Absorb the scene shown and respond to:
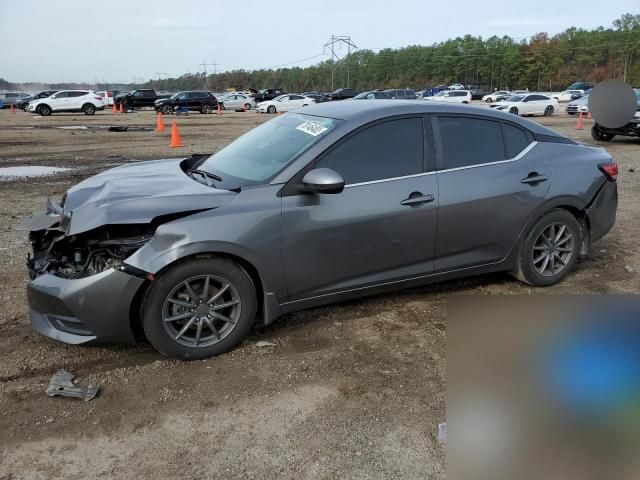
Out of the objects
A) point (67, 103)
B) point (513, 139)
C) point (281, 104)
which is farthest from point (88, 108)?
point (513, 139)

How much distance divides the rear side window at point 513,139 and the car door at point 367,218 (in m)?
0.85

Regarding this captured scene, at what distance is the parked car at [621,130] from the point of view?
1592cm

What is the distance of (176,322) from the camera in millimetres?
3605

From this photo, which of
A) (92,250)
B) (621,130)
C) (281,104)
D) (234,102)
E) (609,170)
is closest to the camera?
(92,250)

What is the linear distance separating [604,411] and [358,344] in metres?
2.55

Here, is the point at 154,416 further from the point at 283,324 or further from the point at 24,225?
the point at 24,225

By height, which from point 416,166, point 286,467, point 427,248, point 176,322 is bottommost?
point 286,467

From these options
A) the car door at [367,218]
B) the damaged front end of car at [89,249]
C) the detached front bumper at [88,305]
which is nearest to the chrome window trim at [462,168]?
the car door at [367,218]

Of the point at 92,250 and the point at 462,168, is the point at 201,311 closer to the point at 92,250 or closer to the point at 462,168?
the point at 92,250

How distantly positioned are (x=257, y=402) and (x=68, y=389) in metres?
1.12

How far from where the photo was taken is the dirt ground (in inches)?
107

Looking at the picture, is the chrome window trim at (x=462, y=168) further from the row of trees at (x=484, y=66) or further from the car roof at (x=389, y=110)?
the row of trees at (x=484, y=66)

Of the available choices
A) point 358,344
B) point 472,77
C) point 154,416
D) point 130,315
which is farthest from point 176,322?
point 472,77

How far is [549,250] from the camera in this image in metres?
4.93
